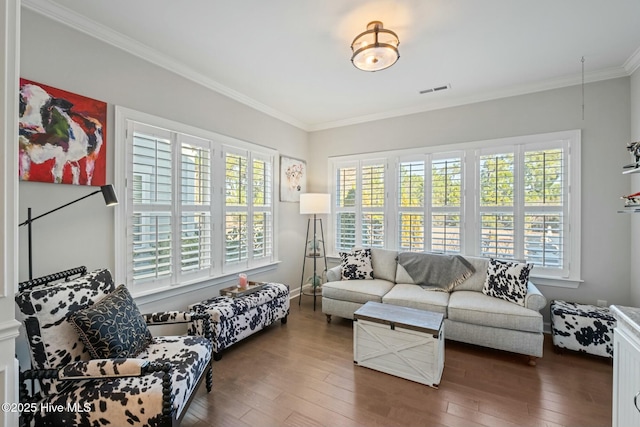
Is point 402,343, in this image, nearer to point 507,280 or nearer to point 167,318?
point 507,280

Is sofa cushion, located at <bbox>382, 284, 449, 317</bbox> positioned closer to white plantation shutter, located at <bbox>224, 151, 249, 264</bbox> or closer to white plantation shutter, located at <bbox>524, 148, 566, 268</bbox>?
white plantation shutter, located at <bbox>524, 148, 566, 268</bbox>

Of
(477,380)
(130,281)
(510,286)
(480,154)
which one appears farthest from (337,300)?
(480,154)

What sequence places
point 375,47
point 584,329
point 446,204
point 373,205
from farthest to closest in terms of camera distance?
point 373,205 < point 446,204 < point 584,329 < point 375,47

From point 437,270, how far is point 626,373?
2025mm

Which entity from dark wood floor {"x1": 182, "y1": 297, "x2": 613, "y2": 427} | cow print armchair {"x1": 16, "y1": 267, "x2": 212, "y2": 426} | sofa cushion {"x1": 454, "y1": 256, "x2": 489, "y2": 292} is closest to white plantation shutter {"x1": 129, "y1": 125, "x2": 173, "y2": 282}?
cow print armchair {"x1": 16, "y1": 267, "x2": 212, "y2": 426}

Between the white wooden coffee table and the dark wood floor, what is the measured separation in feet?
0.28

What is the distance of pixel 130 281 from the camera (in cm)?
251

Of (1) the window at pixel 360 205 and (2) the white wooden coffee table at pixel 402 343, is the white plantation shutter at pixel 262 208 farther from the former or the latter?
(2) the white wooden coffee table at pixel 402 343

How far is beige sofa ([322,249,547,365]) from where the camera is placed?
2596 millimetres

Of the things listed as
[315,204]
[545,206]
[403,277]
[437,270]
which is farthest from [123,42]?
[545,206]

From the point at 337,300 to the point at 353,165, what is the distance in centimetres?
213

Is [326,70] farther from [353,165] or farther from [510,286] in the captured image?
[510,286]

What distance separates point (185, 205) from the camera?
9.68ft

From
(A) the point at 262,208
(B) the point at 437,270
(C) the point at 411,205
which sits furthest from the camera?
(C) the point at 411,205
